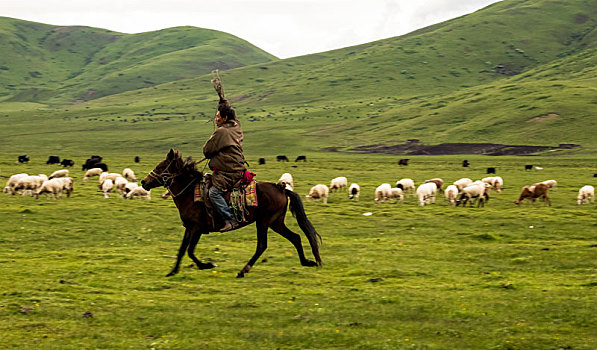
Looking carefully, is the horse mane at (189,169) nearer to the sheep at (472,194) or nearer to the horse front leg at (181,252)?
the horse front leg at (181,252)

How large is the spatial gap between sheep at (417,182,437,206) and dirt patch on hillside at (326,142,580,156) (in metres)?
55.4

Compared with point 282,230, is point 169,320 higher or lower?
lower

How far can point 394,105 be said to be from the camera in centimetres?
14125

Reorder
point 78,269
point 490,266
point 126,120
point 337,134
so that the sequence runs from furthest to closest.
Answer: point 126,120
point 337,134
point 490,266
point 78,269

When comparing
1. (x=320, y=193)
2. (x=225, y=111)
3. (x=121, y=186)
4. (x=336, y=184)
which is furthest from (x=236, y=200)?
(x=336, y=184)

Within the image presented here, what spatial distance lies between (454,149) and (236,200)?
78339 millimetres

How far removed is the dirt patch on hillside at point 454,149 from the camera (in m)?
82.8

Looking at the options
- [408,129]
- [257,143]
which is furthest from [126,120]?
[408,129]

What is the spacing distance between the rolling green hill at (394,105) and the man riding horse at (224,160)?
77.4 meters

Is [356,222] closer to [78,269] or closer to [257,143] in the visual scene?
[78,269]

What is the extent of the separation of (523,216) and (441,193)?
1015 cm

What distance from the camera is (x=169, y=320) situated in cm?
916

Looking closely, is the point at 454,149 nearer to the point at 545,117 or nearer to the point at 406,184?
the point at 545,117

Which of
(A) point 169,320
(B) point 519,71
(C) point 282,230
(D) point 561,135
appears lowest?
(A) point 169,320
